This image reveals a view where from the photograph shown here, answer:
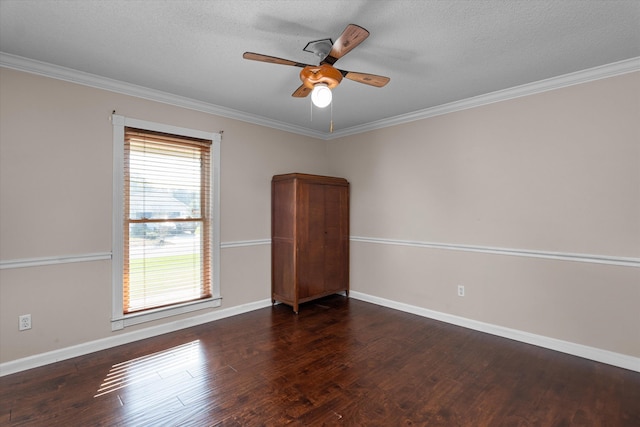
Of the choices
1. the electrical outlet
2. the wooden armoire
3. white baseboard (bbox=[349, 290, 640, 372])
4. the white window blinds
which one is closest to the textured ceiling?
the white window blinds

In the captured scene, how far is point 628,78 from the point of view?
2.47 meters

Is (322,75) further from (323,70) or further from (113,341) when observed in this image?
(113,341)

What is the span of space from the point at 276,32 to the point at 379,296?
335 cm

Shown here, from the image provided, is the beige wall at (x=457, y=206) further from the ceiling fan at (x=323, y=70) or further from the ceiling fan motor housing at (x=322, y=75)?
the ceiling fan motor housing at (x=322, y=75)

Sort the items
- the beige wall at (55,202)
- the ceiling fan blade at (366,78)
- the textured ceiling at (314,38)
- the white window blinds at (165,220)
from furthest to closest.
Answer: the white window blinds at (165,220), the beige wall at (55,202), the ceiling fan blade at (366,78), the textured ceiling at (314,38)

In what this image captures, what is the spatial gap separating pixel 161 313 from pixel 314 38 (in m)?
2.97

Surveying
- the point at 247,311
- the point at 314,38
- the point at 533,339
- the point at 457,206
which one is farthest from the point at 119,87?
the point at 533,339

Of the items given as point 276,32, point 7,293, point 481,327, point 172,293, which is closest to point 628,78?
point 481,327

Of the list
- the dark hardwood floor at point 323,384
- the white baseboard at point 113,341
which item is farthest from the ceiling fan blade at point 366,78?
the white baseboard at point 113,341

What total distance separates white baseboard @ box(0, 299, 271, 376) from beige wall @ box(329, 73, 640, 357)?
198 centimetres

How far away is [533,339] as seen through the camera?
9.55 ft

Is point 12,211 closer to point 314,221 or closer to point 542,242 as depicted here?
point 314,221

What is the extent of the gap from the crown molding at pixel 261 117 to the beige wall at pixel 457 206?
0.21 feet

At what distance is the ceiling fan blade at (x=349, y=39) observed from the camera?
1.61 m
